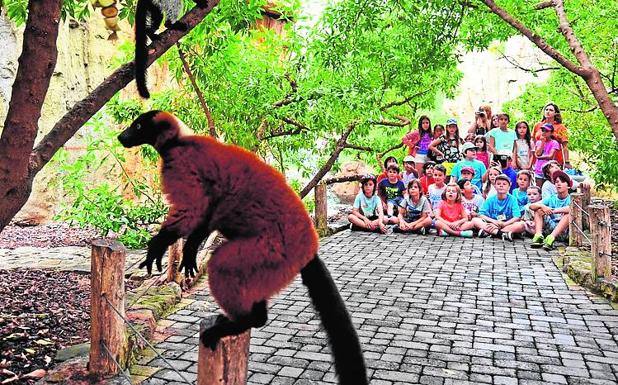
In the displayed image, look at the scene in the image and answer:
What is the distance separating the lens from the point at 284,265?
160 centimetres

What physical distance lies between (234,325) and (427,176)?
880cm

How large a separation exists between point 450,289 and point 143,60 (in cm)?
494

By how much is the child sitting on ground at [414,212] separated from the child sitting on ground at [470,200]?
586mm

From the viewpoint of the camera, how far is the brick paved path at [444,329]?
4043 mm

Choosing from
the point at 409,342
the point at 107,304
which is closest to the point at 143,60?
the point at 107,304

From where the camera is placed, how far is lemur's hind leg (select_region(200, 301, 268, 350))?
1.68 m

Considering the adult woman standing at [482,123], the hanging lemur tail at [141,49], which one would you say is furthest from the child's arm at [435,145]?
the hanging lemur tail at [141,49]

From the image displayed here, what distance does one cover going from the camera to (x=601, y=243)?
6125mm

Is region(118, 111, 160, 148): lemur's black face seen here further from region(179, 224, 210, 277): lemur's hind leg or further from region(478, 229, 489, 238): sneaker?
region(478, 229, 489, 238): sneaker

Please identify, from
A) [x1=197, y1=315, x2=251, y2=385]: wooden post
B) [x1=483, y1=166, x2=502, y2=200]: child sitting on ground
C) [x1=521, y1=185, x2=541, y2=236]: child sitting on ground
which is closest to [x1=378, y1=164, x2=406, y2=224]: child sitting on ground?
[x1=483, y1=166, x2=502, y2=200]: child sitting on ground

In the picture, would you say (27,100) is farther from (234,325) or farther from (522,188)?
(522,188)

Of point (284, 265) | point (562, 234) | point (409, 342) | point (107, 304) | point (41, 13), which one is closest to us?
point (284, 265)

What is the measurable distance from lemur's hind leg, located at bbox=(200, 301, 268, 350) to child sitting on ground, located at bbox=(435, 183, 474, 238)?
26.2 ft

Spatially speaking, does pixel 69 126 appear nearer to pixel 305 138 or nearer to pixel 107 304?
pixel 107 304
